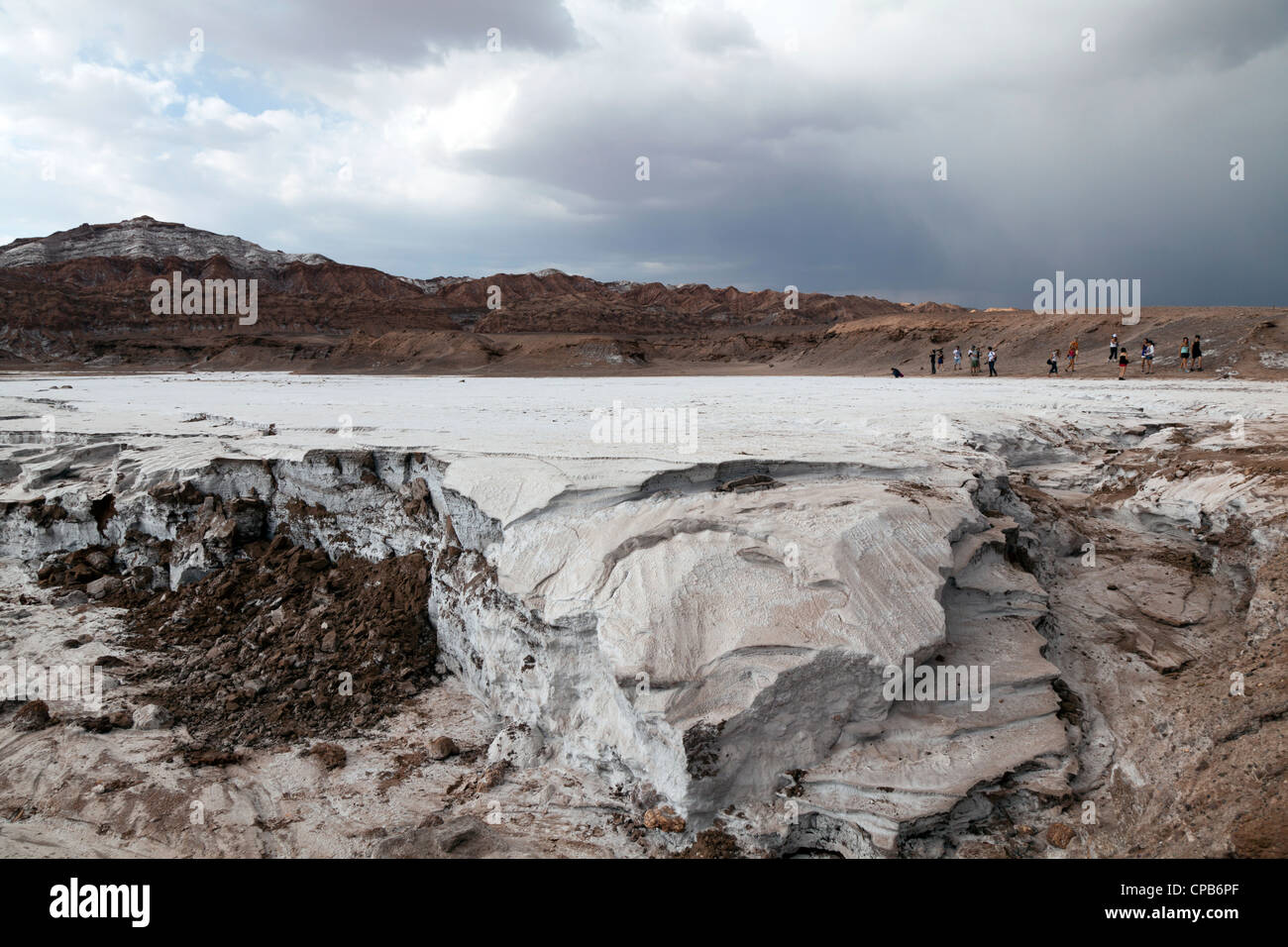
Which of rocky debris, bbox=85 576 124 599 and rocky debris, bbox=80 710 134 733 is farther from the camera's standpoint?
rocky debris, bbox=85 576 124 599

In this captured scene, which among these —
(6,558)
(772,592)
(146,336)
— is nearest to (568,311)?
(146,336)

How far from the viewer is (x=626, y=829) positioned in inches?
133

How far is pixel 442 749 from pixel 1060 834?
333 centimetres

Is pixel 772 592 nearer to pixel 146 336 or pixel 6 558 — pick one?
pixel 6 558

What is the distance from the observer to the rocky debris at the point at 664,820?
10.6ft

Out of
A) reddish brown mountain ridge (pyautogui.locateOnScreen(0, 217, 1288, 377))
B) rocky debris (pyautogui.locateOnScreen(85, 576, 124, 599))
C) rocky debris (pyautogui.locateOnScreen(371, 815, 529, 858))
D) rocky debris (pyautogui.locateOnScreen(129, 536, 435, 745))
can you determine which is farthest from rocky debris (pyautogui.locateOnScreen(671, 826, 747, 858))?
reddish brown mountain ridge (pyautogui.locateOnScreen(0, 217, 1288, 377))

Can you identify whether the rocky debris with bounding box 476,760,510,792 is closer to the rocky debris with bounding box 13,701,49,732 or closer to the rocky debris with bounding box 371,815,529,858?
the rocky debris with bounding box 371,815,529,858

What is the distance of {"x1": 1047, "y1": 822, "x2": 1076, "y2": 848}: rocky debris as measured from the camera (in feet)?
10.0

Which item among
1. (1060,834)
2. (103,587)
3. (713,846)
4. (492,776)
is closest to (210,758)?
(492,776)

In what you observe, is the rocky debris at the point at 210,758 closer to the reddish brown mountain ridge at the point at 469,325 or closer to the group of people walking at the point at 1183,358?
the group of people walking at the point at 1183,358

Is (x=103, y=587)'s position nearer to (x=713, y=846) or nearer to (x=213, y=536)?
→ (x=213, y=536)

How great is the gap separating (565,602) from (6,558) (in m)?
7.06

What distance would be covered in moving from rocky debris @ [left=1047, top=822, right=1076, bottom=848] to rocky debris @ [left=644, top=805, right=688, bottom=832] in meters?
1.67

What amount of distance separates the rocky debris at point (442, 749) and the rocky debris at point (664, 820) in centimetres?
147
